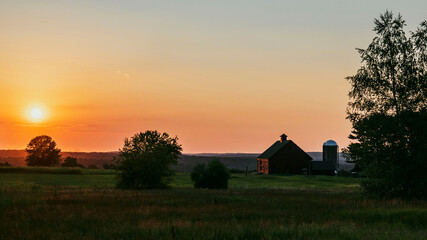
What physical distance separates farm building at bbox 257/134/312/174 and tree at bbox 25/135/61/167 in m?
55.9

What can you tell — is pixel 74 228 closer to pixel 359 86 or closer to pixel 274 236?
pixel 274 236

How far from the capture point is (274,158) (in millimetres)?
104812

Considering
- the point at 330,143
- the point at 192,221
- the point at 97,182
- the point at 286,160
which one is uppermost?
the point at 330,143

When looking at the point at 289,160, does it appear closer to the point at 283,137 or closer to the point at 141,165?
the point at 283,137

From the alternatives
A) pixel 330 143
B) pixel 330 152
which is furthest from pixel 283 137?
pixel 330 143

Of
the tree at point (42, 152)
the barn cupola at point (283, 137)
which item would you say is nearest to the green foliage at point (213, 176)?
the barn cupola at point (283, 137)

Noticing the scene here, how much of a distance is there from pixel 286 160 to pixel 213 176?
63.5 m

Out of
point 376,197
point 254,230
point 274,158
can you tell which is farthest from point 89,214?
point 274,158

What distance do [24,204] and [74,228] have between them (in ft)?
26.6

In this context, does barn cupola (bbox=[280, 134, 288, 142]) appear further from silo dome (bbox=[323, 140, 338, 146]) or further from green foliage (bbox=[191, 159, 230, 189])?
green foliage (bbox=[191, 159, 230, 189])

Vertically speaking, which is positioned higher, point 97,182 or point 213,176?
point 213,176

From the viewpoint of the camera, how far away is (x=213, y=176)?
146 feet

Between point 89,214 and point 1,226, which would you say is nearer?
point 1,226

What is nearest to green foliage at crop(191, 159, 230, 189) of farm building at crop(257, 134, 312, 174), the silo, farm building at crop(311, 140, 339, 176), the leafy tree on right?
the leafy tree on right
